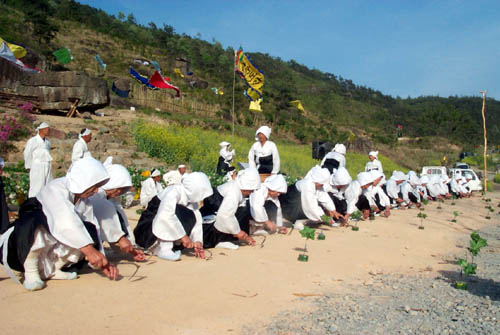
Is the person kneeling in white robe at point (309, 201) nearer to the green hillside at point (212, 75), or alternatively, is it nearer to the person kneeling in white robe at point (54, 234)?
Result: the person kneeling in white robe at point (54, 234)

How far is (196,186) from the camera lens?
15.2 ft

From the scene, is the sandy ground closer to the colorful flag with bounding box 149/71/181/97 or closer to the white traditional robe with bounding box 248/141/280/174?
the white traditional robe with bounding box 248/141/280/174

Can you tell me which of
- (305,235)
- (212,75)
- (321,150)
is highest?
(212,75)

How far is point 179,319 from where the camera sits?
108 inches

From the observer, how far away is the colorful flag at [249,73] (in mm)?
11959

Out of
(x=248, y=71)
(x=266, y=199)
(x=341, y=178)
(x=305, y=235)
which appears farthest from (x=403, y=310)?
(x=248, y=71)

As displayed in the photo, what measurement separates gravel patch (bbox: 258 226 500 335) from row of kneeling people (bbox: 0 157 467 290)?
1.73 meters

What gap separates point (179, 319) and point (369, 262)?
9.54 feet

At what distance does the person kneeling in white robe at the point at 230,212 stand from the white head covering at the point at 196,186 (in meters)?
0.53

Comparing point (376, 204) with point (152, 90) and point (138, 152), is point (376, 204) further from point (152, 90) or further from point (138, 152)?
point (152, 90)

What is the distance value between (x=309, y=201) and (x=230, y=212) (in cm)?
205

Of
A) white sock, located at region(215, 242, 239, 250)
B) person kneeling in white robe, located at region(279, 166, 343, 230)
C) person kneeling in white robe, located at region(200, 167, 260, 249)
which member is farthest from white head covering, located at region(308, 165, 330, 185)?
white sock, located at region(215, 242, 239, 250)

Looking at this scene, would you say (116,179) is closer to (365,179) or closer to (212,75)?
(365,179)

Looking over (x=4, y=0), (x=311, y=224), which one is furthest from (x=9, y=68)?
(x=4, y=0)
